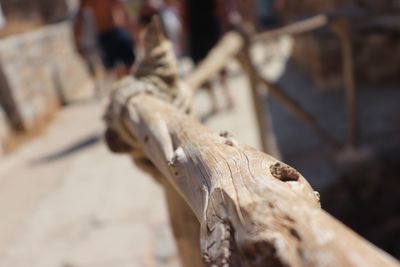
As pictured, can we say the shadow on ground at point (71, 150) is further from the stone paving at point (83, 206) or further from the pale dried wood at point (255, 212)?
the pale dried wood at point (255, 212)

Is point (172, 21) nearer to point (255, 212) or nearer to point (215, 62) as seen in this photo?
Result: point (215, 62)

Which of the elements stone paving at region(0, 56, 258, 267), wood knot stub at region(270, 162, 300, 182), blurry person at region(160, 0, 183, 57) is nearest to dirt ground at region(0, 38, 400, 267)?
stone paving at region(0, 56, 258, 267)

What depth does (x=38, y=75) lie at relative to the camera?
6777 mm

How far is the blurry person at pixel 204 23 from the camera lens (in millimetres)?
4816

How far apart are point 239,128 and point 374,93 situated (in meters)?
1.34

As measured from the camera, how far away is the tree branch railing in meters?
0.67

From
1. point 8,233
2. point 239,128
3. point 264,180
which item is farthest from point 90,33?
point 264,180

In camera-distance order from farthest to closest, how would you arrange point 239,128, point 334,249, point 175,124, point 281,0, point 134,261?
point 281,0, point 239,128, point 134,261, point 175,124, point 334,249

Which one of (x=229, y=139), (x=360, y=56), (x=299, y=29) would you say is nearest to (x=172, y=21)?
(x=360, y=56)

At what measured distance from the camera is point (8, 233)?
3502mm

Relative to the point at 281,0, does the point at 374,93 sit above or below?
below

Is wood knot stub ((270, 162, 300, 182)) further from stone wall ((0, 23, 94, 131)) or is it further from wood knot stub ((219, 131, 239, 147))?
stone wall ((0, 23, 94, 131))

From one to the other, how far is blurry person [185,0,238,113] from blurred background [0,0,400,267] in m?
0.01

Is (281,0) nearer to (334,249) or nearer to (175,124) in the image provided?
(175,124)
